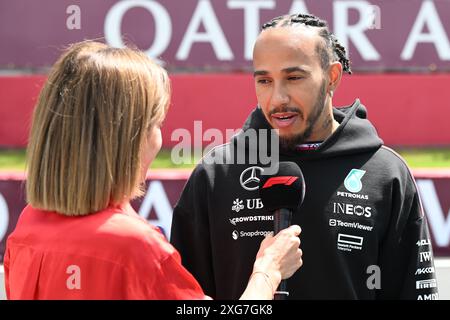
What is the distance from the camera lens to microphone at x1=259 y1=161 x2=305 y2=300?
175 centimetres

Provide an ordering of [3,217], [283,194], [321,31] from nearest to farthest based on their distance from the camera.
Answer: [283,194], [321,31], [3,217]

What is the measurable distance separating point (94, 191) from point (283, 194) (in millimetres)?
499

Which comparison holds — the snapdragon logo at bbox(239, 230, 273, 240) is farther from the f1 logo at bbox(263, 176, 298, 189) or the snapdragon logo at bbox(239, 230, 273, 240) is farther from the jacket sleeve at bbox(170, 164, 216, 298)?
the f1 logo at bbox(263, 176, 298, 189)

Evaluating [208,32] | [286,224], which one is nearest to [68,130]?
[286,224]

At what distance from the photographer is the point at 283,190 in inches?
70.2

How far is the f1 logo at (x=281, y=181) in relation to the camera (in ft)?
5.88

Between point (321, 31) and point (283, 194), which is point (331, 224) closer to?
point (283, 194)

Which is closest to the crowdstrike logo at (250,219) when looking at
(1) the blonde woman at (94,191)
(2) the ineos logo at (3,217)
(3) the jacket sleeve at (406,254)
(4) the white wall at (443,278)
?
(3) the jacket sleeve at (406,254)

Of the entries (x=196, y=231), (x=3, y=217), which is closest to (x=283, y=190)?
(x=196, y=231)

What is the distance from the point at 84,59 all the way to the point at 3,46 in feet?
13.2

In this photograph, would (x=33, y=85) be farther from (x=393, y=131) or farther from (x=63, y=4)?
(x=393, y=131)

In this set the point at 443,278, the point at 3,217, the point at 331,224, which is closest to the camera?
the point at 331,224

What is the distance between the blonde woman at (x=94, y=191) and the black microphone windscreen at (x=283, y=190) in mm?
240
